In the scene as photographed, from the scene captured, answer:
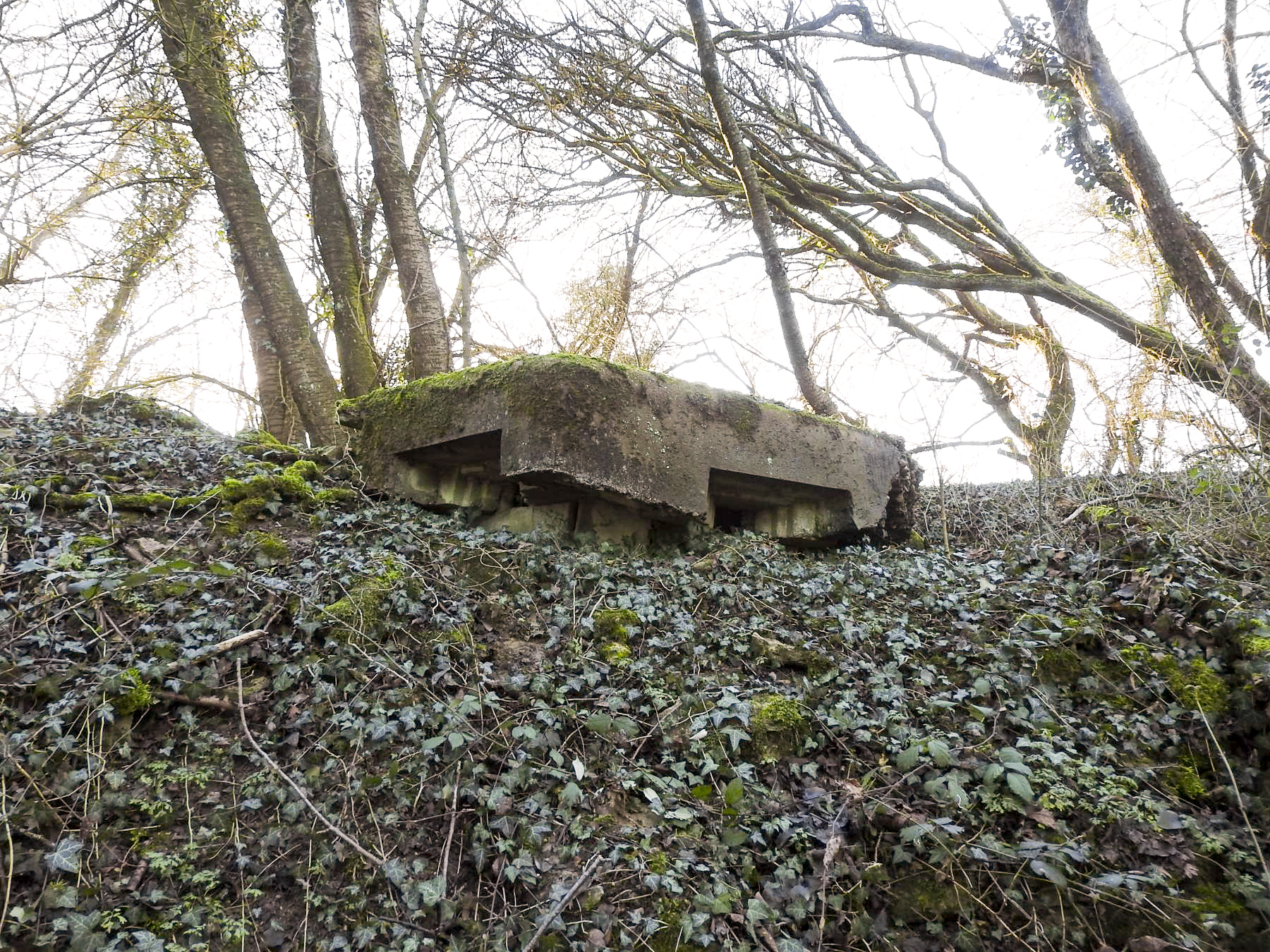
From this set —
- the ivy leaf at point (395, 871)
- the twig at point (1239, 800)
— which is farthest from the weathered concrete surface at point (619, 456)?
the twig at point (1239, 800)

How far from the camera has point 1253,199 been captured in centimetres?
642

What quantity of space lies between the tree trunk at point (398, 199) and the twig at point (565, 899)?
430 cm

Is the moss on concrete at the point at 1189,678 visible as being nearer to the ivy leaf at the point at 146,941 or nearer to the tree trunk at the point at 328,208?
the ivy leaf at the point at 146,941

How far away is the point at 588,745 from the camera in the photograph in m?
2.60

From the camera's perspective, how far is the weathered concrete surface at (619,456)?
3.85m

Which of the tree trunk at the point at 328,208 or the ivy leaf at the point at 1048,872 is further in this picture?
the tree trunk at the point at 328,208

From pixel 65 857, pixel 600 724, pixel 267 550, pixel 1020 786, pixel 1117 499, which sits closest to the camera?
pixel 65 857

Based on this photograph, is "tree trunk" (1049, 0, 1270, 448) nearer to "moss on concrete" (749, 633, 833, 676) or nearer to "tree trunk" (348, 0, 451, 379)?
"moss on concrete" (749, 633, 833, 676)

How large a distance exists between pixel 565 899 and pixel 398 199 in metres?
5.58

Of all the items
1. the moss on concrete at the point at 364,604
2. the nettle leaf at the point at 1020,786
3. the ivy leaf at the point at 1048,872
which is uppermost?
the moss on concrete at the point at 364,604

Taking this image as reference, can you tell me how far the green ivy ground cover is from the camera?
Result: 2.04 m

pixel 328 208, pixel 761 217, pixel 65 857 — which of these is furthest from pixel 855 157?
pixel 65 857

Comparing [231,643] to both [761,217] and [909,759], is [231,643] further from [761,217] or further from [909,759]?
[761,217]

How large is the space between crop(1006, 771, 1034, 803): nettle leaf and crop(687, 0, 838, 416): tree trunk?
4017 millimetres
